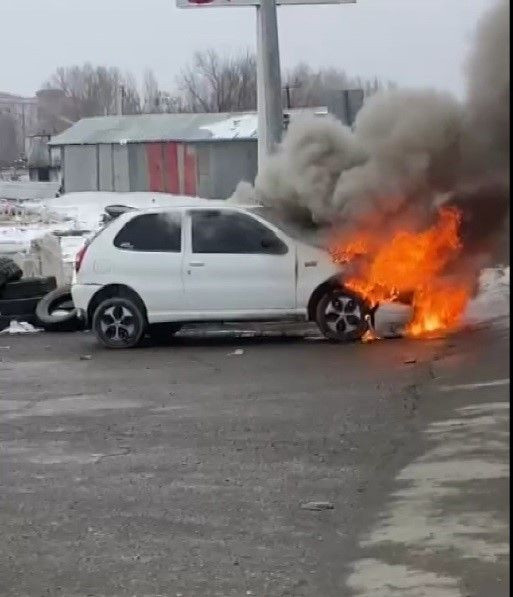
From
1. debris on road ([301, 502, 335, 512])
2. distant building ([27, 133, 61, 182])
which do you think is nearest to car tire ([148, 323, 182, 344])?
debris on road ([301, 502, 335, 512])

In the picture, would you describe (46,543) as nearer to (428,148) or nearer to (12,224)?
(428,148)

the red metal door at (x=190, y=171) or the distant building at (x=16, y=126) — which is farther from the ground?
the distant building at (x=16, y=126)

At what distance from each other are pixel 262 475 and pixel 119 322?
19.3 feet

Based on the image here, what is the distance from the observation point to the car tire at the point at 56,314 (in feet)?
46.8

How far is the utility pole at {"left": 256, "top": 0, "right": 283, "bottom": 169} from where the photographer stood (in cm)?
1622

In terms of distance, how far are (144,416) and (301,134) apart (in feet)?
17.2

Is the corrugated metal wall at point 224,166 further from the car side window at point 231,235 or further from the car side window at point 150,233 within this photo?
the car side window at point 231,235

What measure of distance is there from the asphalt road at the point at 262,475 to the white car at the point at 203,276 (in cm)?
77

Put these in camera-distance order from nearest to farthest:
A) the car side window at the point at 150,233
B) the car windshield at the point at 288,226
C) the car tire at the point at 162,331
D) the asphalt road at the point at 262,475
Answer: the asphalt road at the point at 262,475 → the car windshield at the point at 288,226 → the car side window at the point at 150,233 → the car tire at the point at 162,331

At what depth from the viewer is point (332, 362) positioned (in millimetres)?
11023

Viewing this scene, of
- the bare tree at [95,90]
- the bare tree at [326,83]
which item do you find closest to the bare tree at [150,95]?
the bare tree at [95,90]

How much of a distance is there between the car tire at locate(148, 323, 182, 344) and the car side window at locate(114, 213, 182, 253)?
1.02 m

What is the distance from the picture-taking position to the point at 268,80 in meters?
16.5

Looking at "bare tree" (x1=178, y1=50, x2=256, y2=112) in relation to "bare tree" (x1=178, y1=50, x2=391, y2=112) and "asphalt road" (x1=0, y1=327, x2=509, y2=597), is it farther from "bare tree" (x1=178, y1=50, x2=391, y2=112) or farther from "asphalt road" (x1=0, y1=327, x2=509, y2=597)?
"asphalt road" (x1=0, y1=327, x2=509, y2=597)
